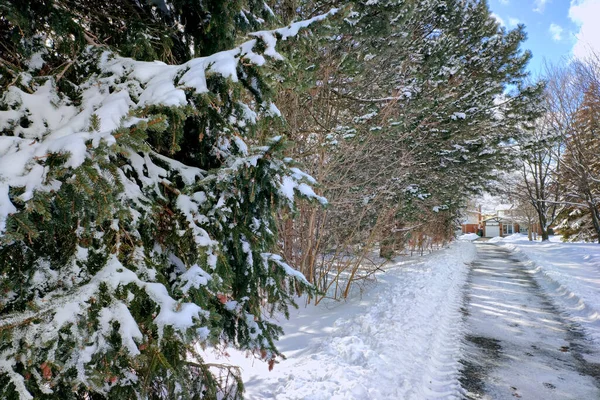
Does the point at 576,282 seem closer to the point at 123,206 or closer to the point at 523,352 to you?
the point at 523,352

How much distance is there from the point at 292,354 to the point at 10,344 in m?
3.05

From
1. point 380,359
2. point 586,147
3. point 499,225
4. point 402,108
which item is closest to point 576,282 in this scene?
point 402,108

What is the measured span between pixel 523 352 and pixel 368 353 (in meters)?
2.20

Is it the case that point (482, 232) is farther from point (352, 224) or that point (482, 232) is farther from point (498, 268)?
point (352, 224)

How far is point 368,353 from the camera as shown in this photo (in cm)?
360

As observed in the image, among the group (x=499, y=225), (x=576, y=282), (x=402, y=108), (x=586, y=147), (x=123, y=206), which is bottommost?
(x=576, y=282)

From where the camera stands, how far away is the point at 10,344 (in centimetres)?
141

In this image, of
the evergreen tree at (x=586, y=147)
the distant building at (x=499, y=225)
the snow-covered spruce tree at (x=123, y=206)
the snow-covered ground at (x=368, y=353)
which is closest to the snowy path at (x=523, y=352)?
the snow-covered ground at (x=368, y=353)

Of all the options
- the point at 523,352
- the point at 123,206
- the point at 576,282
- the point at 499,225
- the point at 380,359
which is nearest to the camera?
the point at 123,206

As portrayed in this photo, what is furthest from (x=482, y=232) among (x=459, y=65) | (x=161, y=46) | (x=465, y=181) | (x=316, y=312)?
(x=161, y=46)

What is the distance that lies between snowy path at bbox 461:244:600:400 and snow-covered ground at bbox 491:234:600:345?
24 cm

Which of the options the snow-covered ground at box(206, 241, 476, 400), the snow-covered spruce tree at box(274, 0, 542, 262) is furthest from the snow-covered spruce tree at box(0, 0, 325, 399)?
the snow-covered ground at box(206, 241, 476, 400)

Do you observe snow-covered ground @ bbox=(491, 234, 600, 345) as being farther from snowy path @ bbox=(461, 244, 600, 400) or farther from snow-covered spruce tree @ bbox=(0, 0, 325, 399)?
snow-covered spruce tree @ bbox=(0, 0, 325, 399)

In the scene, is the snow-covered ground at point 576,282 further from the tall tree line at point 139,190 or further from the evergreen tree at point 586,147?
the tall tree line at point 139,190
